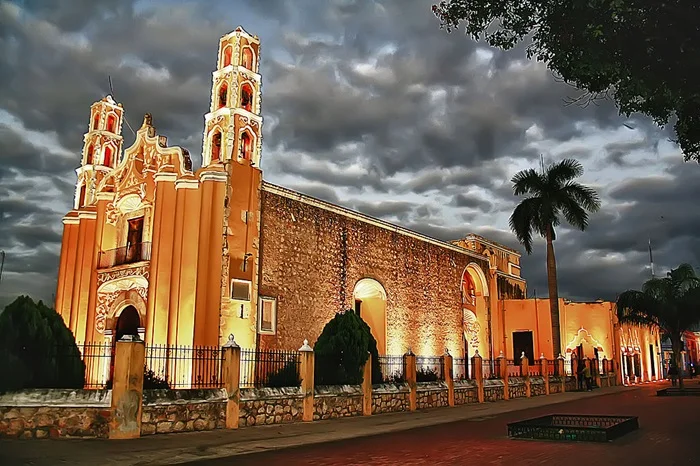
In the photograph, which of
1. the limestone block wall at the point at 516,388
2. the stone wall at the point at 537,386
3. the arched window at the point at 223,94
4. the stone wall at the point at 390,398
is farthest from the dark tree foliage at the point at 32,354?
the stone wall at the point at 537,386

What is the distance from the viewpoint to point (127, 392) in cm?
1054

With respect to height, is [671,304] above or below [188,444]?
above

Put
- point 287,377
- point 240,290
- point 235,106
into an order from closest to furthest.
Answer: point 287,377
point 240,290
point 235,106

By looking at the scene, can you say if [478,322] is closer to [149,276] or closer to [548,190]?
[548,190]

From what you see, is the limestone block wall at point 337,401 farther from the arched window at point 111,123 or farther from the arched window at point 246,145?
the arched window at point 111,123

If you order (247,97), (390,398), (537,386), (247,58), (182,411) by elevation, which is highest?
(247,58)

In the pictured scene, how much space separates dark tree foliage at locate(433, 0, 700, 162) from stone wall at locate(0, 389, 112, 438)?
8.89 metres

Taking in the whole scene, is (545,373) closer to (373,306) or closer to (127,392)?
(373,306)

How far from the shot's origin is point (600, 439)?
10.1 meters

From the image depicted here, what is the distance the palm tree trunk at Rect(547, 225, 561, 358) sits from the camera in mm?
26734

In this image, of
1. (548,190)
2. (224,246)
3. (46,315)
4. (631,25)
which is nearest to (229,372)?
(46,315)

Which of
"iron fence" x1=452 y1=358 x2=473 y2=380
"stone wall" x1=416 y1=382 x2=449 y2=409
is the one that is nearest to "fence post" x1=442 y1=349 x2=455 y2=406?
"stone wall" x1=416 y1=382 x2=449 y2=409

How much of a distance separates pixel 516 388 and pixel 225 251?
12.7 m

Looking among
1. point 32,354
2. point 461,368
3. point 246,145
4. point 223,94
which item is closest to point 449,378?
point 246,145
